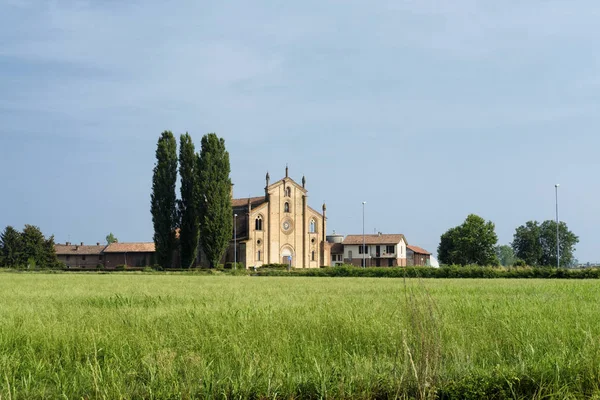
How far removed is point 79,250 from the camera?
12606cm

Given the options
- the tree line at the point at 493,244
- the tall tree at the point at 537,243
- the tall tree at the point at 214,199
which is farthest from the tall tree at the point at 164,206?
the tall tree at the point at 537,243

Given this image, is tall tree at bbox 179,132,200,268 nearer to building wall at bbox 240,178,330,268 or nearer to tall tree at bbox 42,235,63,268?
building wall at bbox 240,178,330,268

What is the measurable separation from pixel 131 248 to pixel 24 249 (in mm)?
17447

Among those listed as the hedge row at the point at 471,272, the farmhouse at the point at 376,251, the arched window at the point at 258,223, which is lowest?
the hedge row at the point at 471,272

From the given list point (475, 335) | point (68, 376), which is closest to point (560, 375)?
point (475, 335)

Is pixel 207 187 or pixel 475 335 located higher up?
pixel 207 187

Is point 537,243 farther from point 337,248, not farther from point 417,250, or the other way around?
point 337,248

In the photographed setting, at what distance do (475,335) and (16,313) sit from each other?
833 centimetres

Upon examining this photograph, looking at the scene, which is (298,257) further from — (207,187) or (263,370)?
(263,370)

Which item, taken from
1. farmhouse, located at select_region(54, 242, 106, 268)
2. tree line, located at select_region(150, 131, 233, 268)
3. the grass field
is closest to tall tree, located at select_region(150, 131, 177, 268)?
tree line, located at select_region(150, 131, 233, 268)

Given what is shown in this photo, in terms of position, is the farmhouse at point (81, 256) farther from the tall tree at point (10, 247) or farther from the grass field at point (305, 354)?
the grass field at point (305, 354)

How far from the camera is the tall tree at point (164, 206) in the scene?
241 feet

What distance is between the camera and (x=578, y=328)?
29.2ft

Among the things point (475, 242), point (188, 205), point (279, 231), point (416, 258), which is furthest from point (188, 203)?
point (416, 258)
